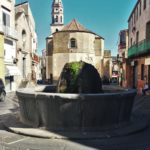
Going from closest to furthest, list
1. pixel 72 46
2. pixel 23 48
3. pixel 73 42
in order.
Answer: pixel 23 48, pixel 73 42, pixel 72 46

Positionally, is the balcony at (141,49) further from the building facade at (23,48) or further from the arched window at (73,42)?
the arched window at (73,42)

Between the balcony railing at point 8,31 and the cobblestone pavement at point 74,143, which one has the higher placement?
the balcony railing at point 8,31

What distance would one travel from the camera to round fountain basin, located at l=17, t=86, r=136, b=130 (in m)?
6.98

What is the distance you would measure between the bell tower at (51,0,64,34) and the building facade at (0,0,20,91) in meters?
51.4

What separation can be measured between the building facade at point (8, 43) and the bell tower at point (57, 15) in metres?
51.4

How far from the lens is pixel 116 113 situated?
738 cm

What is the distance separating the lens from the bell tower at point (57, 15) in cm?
8156

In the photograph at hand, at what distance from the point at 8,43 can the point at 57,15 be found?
59.2 metres

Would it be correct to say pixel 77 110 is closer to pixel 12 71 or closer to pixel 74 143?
pixel 74 143

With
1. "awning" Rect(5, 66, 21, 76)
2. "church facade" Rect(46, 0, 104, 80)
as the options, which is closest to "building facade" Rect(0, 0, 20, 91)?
"awning" Rect(5, 66, 21, 76)

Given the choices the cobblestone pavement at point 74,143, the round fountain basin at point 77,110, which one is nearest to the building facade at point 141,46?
the round fountain basin at point 77,110

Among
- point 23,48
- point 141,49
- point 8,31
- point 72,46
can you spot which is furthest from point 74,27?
point 141,49

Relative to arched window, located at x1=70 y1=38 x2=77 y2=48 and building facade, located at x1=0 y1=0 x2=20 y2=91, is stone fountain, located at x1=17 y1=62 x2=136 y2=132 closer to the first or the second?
building facade, located at x1=0 y1=0 x2=20 y2=91

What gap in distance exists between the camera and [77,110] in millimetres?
7043
